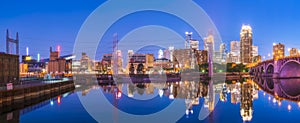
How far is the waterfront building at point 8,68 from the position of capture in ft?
118

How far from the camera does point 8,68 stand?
124 feet

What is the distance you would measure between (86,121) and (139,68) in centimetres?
9943

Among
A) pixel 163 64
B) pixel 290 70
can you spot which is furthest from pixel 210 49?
pixel 163 64

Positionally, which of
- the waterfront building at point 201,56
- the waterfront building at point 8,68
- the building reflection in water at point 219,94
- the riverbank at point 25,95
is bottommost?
the building reflection in water at point 219,94

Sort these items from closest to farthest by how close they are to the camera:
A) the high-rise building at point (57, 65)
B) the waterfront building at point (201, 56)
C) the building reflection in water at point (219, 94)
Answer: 1. the building reflection in water at point (219, 94)
2. the high-rise building at point (57, 65)
3. the waterfront building at point (201, 56)

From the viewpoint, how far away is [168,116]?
24.3m

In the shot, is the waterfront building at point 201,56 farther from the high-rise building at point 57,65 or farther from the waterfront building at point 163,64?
the high-rise building at point 57,65

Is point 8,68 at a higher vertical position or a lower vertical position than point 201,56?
lower

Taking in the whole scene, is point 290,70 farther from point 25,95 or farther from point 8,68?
point 25,95

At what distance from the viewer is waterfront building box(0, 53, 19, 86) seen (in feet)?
118

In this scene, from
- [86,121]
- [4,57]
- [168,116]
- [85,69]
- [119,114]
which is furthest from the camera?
[85,69]

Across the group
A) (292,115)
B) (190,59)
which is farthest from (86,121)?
(190,59)

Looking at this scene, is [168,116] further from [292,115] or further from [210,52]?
[210,52]

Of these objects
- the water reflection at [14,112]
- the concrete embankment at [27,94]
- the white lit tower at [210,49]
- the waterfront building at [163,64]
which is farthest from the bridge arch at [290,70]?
the water reflection at [14,112]
